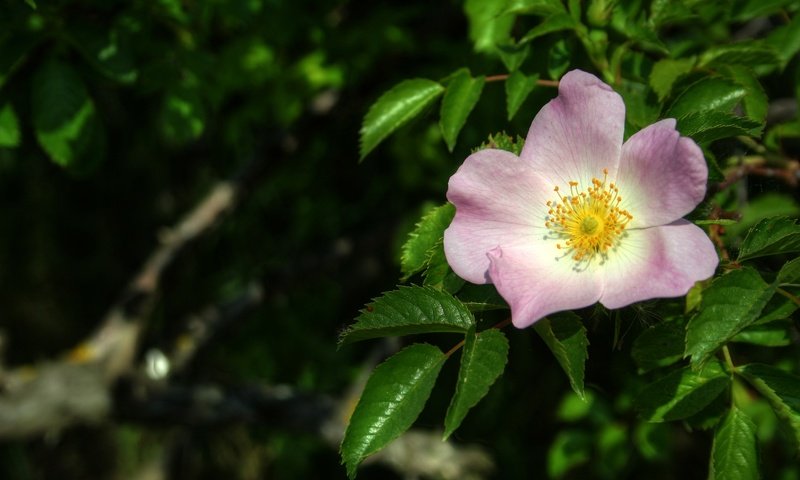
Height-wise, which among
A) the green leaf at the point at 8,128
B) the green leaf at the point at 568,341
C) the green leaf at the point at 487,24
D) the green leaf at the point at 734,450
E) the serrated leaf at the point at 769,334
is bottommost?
the serrated leaf at the point at 769,334

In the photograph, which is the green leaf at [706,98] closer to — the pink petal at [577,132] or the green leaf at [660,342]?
the pink petal at [577,132]

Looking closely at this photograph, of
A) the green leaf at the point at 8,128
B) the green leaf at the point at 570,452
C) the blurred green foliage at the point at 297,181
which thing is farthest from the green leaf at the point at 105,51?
the green leaf at the point at 570,452

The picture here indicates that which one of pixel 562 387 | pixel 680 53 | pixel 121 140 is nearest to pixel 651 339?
pixel 680 53

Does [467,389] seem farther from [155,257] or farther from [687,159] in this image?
[155,257]

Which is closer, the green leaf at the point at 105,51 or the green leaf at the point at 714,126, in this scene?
the green leaf at the point at 714,126

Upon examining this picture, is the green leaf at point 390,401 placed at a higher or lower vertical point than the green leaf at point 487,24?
higher

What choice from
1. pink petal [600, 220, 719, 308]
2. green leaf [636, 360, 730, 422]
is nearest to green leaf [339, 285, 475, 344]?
pink petal [600, 220, 719, 308]

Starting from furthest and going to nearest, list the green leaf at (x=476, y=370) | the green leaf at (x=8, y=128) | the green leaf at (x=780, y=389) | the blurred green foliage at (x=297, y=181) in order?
the green leaf at (x=8, y=128), the blurred green foliage at (x=297, y=181), the green leaf at (x=780, y=389), the green leaf at (x=476, y=370)
